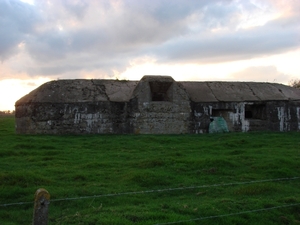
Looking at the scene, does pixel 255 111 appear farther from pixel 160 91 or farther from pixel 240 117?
pixel 160 91

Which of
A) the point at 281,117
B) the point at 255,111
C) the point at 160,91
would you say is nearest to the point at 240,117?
the point at 255,111

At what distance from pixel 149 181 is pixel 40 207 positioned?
15.6 feet

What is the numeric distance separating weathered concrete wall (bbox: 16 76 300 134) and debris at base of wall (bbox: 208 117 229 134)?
21 centimetres

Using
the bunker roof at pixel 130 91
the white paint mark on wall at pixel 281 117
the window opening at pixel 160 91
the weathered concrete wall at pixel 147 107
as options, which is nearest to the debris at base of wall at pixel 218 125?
the weathered concrete wall at pixel 147 107

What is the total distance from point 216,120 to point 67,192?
36.5 feet

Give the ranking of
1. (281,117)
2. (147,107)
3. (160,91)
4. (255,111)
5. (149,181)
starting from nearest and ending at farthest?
1. (149,181)
2. (147,107)
3. (160,91)
4. (281,117)
5. (255,111)

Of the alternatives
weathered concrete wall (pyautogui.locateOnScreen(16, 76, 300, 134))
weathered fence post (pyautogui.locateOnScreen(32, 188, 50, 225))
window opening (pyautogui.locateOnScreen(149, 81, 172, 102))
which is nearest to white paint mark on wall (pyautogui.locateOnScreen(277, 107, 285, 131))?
weathered concrete wall (pyautogui.locateOnScreen(16, 76, 300, 134))

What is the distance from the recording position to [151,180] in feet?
28.0

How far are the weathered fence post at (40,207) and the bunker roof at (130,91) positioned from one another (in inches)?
492

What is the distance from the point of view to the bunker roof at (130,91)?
16.4 metres

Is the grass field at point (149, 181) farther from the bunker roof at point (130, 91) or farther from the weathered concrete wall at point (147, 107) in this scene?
the bunker roof at point (130, 91)

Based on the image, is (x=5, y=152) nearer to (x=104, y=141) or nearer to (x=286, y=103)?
(x=104, y=141)

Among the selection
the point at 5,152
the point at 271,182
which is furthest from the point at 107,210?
the point at 5,152

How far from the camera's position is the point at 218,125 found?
57.5ft
